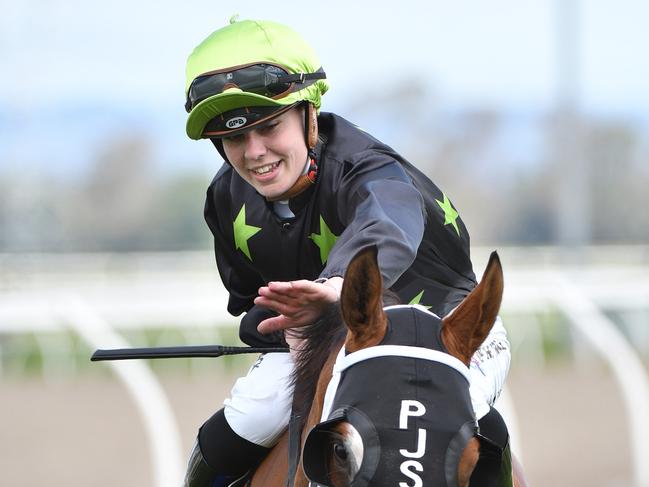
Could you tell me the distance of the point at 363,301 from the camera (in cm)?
216

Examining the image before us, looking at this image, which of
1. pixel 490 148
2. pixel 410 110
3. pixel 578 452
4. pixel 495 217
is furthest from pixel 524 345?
pixel 490 148

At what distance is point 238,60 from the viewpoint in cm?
288

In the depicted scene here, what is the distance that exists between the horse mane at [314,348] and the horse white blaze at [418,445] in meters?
0.32

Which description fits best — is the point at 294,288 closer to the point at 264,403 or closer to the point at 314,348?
the point at 314,348

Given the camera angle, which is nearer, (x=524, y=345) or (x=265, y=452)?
(x=265, y=452)

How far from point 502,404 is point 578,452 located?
244cm

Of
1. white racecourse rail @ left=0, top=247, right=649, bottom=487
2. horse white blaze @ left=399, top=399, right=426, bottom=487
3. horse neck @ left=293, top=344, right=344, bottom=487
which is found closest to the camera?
horse white blaze @ left=399, top=399, right=426, bottom=487

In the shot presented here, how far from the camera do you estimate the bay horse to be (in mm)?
2045

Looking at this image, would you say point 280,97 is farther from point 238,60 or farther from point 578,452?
point 578,452

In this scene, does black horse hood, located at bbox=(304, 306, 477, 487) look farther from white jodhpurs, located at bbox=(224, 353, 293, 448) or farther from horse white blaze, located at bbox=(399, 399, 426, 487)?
white jodhpurs, located at bbox=(224, 353, 293, 448)

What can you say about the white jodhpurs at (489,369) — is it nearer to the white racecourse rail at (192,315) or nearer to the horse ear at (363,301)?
the horse ear at (363,301)

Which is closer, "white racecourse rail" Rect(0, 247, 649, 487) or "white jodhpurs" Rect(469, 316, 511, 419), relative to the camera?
"white jodhpurs" Rect(469, 316, 511, 419)

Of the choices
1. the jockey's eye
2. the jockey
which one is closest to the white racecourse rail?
the jockey

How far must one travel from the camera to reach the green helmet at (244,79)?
2.83 meters
